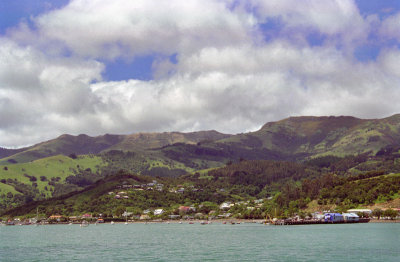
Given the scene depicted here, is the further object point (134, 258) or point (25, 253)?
point (25, 253)

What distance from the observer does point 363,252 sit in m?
114

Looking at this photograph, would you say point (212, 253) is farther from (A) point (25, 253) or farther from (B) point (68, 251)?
(A) point (25, 253)

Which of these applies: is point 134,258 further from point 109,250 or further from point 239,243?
point 239,243

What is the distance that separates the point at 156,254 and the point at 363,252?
53.2 m

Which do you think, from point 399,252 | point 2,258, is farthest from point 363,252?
point 2,258

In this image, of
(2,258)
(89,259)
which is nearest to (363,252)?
(89,259)

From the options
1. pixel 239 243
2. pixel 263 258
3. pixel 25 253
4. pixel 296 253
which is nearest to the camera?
pixel 263 258

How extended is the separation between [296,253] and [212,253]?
21.9 meters

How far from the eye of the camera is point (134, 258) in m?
111

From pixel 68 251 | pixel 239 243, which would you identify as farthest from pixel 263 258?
pixel 68 251

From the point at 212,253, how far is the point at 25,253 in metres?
55.5

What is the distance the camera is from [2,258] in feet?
391

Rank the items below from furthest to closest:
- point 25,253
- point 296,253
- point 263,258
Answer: point 25,253, point 296,253, point 263,258

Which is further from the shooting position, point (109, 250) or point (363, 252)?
point (109, 250)
